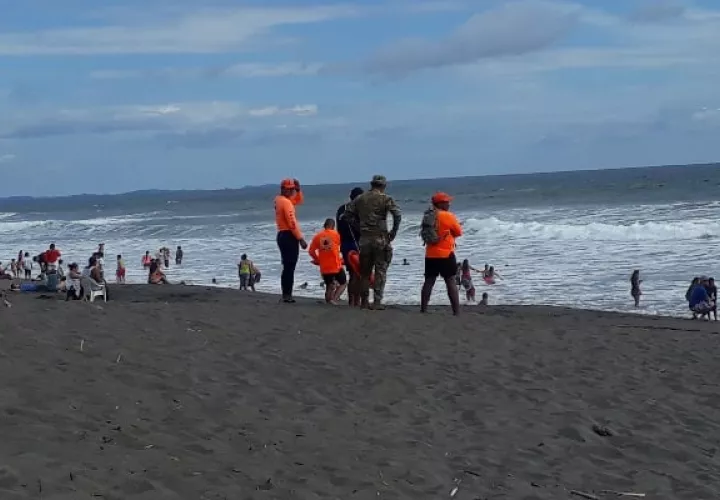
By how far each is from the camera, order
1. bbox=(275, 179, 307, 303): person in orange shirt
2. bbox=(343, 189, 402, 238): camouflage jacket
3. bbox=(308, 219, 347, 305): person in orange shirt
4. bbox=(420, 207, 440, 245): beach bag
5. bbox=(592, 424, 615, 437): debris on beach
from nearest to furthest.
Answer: bbox=(592, 424, 615, 437): debris on beach < bbox=(343, 189, 402, 238): camouflage jacket < bbox=(420, 207, 440, 245): beach bag < bbox=(275, 179, 307, 303): person in orange shirt < bbox=(308, 219, 347, 305): person in orange shirt

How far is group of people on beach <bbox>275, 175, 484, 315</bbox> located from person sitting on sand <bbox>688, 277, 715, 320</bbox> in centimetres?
697

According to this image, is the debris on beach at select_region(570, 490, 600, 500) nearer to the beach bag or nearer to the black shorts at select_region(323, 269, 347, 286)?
the beach bag

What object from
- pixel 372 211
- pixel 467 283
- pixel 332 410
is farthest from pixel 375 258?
pixel 467 283

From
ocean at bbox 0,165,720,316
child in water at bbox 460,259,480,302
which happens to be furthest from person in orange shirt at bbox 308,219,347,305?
child in water at bbox 460,259,480,302

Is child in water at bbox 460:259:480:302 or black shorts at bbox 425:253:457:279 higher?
black shorts at bbox 425:253:457:279

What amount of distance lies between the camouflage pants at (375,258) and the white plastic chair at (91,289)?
562 centimetres

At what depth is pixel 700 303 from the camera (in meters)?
16.8

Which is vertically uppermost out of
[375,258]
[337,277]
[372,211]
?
[372,211]

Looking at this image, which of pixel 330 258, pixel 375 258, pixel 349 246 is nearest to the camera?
pixel 375 258

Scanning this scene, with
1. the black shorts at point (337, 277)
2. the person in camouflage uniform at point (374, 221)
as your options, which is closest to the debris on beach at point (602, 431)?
the person in camouflage uniform at point (374, 221)

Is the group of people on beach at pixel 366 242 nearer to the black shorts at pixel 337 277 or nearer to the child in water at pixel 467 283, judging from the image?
the black shorts at pixel 337 277

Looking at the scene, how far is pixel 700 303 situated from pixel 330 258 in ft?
26.3

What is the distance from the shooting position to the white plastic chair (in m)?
14.9

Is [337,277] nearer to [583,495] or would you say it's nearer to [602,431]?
[602,431]
